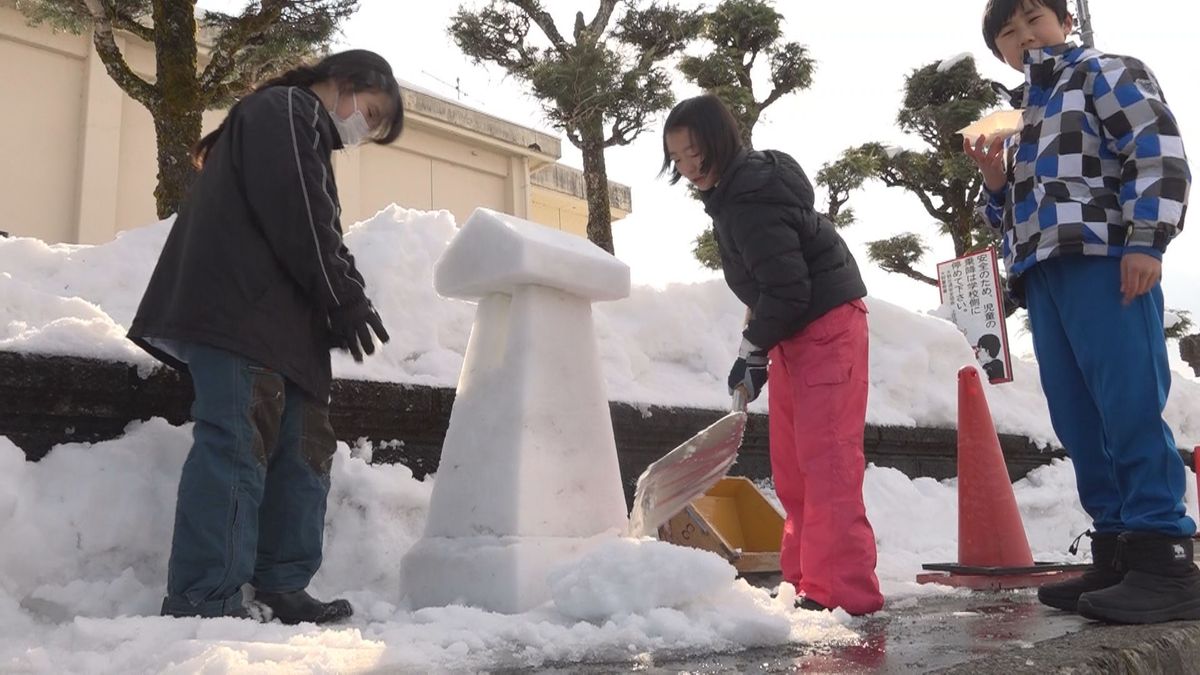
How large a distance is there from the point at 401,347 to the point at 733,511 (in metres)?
1.64

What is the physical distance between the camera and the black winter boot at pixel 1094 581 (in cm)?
239

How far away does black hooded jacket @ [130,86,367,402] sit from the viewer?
2289 mm

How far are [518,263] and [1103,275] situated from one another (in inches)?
59.8

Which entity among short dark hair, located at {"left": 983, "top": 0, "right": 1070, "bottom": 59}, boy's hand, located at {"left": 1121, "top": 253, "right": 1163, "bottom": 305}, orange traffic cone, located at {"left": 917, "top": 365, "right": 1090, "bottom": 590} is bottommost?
orange traffic cone, located at {"left": 917, "top": 365, "right": 1090, "bottom": 590}

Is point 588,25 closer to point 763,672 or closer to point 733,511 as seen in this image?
point 733,511

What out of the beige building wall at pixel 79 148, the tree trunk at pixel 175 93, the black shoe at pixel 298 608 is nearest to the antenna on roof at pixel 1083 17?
the beige building wall at pixel 79 148

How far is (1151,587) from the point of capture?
2133mm

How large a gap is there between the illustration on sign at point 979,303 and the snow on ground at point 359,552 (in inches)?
106

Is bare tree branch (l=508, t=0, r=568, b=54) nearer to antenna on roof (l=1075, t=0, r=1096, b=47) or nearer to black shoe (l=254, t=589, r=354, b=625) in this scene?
antenna on roof (l=1075, t=0, r=1096, b=47)

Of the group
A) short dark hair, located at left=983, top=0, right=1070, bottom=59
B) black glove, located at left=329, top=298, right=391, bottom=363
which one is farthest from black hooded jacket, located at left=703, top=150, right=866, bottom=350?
black glove, located at left=329, top=298, right=391, bottom=363

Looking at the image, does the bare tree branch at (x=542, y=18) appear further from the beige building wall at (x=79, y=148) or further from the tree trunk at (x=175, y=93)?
the tree trunk at (x=175, y=93)

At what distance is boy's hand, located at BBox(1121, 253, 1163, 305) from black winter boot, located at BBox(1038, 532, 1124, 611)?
67 centimetres

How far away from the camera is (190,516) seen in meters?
2.14

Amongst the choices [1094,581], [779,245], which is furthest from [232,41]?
[1094,581]
